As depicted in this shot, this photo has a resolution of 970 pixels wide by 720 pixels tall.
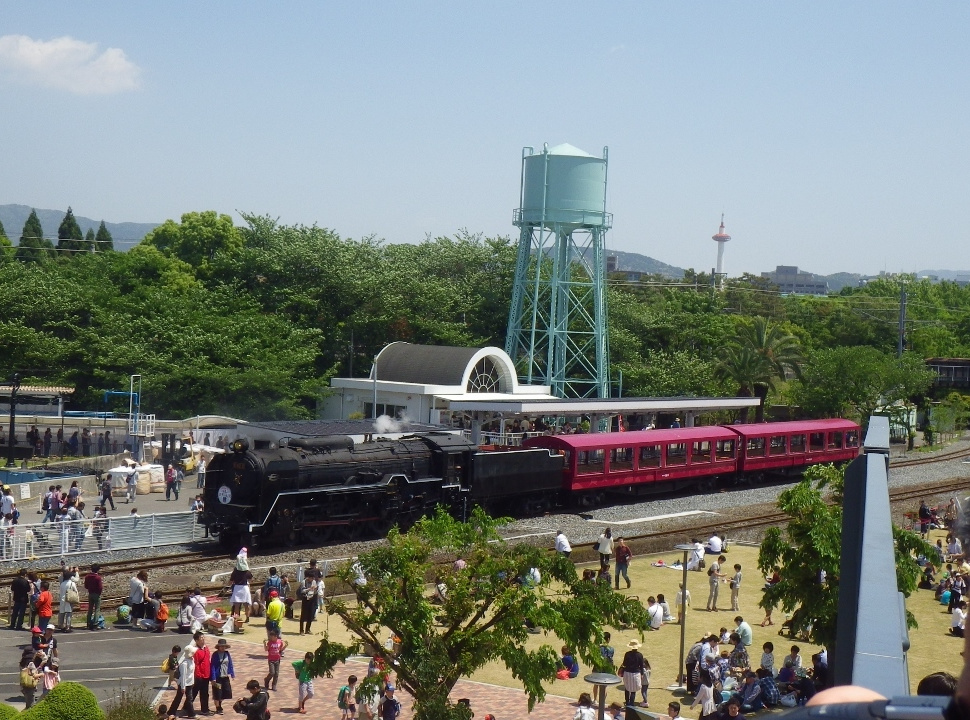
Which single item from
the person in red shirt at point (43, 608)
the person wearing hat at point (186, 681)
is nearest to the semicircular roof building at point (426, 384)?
the person in red shirt at point (43, 608)

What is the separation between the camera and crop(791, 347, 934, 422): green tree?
52.0m

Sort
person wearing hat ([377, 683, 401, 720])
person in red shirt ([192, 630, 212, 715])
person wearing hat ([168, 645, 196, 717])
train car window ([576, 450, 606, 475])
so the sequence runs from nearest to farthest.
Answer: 1. person wearing hat ([377, 683, 401, 720])
2. person wearing hat ([168, 645, 196, 717])
3. person in red shirt ([192, 630, 212, 715])
4. train car window ([576, 450, 606, 475])

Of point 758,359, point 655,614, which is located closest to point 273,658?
point 655,614

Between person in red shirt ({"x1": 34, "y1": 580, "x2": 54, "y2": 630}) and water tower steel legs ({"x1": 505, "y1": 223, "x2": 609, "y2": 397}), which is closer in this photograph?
person in red shirt ({"x1": 34, "y1": 580, "x2": 54, "y2": 630})

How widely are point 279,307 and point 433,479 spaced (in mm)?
23386

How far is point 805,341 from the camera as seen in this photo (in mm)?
78562

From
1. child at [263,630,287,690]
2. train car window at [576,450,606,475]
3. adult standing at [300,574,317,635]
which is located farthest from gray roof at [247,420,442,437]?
child at [263,630,287,690]

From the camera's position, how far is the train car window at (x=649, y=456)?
34969mm

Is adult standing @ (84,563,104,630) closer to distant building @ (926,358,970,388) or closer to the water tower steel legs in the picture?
the water tower steel legs

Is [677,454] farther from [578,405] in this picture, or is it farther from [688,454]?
[578,405]

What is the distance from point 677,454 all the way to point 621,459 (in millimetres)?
2775

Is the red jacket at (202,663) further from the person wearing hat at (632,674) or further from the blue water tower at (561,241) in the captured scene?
the blue water tower at (561,241)

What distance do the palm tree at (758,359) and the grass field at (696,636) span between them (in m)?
29.5

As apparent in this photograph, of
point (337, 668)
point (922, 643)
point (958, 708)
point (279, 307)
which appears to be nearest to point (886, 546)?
point (958, 708)
